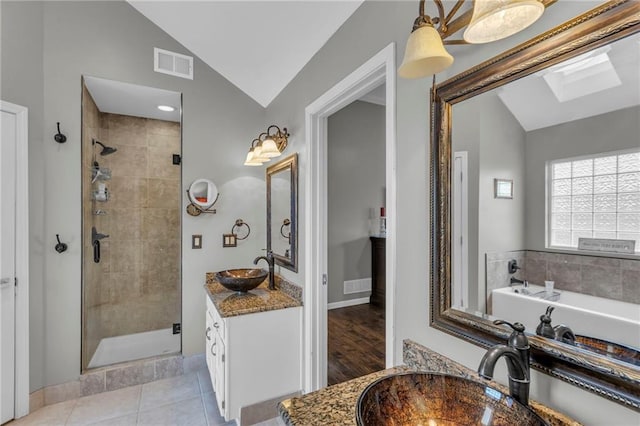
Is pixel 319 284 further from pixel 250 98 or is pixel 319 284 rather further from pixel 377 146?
pixel 377 146

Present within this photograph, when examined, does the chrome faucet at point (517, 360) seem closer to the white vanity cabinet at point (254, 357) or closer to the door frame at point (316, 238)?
the door frame at point (316, 238)

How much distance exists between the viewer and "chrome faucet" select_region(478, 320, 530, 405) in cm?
77

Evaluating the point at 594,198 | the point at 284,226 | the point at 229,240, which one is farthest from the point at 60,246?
the point at 594,198

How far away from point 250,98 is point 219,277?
5.90 ft

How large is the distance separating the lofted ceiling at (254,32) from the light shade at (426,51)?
986mm

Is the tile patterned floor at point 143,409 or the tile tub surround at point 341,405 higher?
the tile tub surround at point 341,405

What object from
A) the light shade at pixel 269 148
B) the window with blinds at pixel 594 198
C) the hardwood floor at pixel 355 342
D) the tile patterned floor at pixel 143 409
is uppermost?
the light shade at pixel 269 148

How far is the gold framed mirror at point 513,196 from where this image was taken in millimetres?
704

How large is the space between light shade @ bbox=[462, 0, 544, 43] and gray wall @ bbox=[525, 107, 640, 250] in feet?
0.99

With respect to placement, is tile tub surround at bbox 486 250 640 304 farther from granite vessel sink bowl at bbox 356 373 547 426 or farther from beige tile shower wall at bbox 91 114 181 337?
beige tile shower wall at bbox 91 114 181 337

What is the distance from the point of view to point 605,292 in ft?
2.45

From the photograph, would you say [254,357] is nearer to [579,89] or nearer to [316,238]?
[316,238]

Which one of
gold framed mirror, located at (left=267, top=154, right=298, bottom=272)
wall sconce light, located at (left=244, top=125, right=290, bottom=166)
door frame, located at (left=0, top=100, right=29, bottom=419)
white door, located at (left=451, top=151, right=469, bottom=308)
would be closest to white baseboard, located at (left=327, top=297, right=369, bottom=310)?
gold framed mirror, located at (left=267, top=154, right=298, bottom=272)

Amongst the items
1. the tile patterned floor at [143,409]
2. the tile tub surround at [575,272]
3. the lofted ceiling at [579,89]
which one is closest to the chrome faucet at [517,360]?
the tile tub surround at [575,272]
